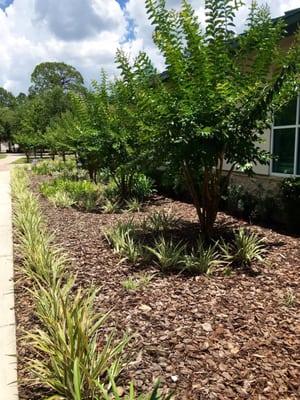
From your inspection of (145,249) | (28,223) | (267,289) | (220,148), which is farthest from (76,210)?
(267,289)

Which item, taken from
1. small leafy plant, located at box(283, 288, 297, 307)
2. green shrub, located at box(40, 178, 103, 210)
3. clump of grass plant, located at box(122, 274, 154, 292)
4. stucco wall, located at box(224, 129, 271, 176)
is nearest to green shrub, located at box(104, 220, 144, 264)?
clump of grass plant, located at box(122, 274, 154, 292)

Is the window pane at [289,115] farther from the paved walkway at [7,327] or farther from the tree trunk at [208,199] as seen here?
the paved walkway at [7,327]

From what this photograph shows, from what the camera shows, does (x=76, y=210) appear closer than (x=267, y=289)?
No

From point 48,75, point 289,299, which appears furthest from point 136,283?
point 48,75

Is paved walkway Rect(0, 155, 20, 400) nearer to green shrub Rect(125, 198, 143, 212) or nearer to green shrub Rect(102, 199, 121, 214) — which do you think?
green shrub Rect(102, 199, 121, 214)

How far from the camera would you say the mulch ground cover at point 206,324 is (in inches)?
113

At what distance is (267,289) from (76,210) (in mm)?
5732

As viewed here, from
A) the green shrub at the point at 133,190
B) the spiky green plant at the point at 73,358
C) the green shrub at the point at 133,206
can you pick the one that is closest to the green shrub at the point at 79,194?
the green shrub at the point at 133,190

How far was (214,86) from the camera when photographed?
5172 millimetres

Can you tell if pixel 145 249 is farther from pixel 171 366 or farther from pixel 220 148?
pixel 171 366

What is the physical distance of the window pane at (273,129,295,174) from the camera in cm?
825

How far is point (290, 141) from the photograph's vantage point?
27.3 feet

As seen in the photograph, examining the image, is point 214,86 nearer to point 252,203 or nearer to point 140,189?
point 252,203

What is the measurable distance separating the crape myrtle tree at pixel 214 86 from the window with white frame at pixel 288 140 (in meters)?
2.59
